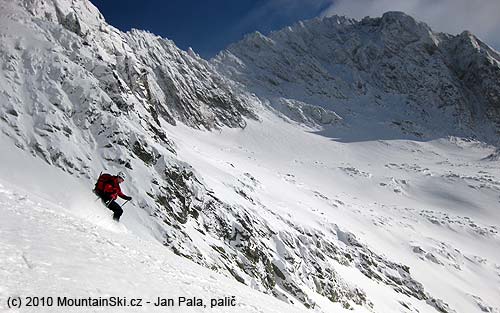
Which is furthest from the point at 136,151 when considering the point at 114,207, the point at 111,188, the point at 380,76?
the point at 380,76

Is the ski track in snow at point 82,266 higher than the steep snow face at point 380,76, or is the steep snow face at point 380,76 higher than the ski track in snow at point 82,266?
the steep snow face at point 380,76

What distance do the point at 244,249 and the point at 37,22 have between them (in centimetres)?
2134

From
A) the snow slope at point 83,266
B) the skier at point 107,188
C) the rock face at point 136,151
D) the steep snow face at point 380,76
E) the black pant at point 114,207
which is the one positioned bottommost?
the snow slope at point 83,266

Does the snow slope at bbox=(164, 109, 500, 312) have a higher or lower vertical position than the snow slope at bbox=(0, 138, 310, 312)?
higher

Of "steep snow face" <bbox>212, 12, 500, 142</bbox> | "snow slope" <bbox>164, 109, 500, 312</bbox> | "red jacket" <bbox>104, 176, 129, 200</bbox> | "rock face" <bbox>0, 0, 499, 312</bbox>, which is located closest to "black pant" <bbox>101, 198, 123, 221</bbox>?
"red jacket" <bbox>104, 176, 129, 200</bbox>

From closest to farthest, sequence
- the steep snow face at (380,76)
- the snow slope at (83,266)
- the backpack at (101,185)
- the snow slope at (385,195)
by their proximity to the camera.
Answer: the snow slope at (83,266) < the backpack at (101,185) < the snow slope at (385,195) < the steep snow face at (380,76)

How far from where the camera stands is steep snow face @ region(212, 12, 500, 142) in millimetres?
143500

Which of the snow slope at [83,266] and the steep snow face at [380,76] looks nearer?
the snow slope at [83,266]

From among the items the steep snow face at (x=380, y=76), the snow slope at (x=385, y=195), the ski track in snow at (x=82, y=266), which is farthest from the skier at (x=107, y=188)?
the steep snow face at (x=380, y=76)

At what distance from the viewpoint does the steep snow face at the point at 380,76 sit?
143500 mm

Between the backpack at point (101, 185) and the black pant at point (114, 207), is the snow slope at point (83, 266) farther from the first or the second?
the black pant at point (114, 207)

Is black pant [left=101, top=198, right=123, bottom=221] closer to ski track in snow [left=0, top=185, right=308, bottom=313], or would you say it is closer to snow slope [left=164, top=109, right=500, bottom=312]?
ski track in snow [left=0, top=185, right=308, bottom=313]

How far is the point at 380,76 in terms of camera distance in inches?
6708

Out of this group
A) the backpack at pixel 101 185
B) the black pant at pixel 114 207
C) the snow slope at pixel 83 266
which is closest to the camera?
the snow slope at pixel 83 266
